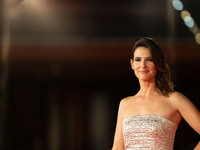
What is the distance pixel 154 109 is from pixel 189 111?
0.64 feet

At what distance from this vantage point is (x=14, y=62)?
11.9 m

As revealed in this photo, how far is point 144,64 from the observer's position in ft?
8.56

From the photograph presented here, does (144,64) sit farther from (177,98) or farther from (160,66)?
(177,98)

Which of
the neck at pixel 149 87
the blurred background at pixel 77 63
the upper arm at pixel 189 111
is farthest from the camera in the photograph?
the blurred background at pixel 77 63

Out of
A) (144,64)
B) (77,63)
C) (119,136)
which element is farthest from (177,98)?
(77,63)

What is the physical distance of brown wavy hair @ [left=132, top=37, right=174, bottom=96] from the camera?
103 inches

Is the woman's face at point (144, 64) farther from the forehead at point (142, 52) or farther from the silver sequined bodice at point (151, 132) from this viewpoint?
the silver sequined bodice at point (151, 132)

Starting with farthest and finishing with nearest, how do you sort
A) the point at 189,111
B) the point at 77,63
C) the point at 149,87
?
1. the point at 77,63
2. the point at 149,87
3. the point at 189,111

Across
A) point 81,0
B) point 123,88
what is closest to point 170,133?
point 81,0

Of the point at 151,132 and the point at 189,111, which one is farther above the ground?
the point at 189,111

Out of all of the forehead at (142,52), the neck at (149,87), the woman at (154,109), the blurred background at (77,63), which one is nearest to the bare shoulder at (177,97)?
the woman at (154,109)

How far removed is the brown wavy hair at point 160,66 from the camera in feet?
8.56

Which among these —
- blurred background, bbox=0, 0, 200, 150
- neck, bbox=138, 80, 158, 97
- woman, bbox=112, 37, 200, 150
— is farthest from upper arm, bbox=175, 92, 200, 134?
blurred background, bbox=0, 0, 200, 150

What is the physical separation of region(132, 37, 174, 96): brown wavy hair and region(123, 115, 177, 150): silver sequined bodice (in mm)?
187
